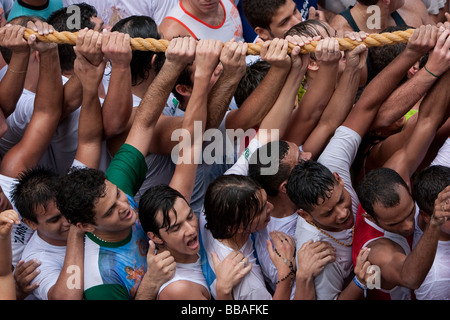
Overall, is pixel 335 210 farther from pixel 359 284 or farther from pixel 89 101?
pixel 89 101

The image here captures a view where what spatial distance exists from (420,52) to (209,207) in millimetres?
1023

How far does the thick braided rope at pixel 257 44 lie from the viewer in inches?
100

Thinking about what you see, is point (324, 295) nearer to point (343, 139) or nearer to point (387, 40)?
point (343, 139)

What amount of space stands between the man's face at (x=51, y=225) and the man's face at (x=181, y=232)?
40 centimetres

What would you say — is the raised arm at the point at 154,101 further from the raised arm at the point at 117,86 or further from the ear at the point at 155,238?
the ear at the point at 155,238

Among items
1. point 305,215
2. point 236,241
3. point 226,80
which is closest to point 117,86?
point 226,80

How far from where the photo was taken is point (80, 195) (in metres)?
2.41

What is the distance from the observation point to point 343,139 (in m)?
2.81

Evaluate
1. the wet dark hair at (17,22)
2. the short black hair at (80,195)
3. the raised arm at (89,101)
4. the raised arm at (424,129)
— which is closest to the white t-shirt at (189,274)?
the short black hair at (80,195)

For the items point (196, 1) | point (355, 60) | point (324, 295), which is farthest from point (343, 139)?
point (196, 1)

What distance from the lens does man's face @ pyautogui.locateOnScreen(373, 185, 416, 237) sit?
2.46 m

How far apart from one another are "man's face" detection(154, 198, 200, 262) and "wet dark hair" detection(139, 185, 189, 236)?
1cm

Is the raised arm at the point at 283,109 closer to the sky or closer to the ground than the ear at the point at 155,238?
closer to the sky

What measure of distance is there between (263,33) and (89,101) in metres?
1.24
